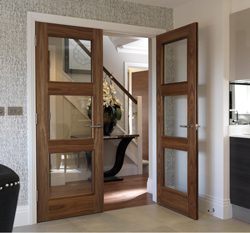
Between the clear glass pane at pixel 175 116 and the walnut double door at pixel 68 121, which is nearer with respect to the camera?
the walnut double door at pixel 68 121

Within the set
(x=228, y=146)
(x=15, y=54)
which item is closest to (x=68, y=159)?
(x=15, y=54)

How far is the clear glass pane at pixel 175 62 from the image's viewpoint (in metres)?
4.07

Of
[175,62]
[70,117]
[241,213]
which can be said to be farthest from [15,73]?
[241,213]

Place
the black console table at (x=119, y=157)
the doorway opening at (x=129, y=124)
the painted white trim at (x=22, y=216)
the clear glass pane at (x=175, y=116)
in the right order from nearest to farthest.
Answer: the painted white trim at (x=22, y=216), the clear glass pane at (x=175, y=116), the doorway opening at (x=129, y=124), the black console table at (x=119, y=157)

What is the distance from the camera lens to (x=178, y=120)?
419cm

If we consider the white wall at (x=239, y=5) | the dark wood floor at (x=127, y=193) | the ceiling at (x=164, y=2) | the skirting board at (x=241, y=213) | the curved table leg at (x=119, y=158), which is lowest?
the dark wood floor at (x=127, y=193)

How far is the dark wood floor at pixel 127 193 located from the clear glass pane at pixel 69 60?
160cm

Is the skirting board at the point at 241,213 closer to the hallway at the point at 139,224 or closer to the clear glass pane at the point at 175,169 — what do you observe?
the hallway at the point at 139,224

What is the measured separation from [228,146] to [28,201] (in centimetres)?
214

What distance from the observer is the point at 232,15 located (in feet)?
12.3

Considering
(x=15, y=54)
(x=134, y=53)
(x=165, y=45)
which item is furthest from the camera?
(x=134, y=53)

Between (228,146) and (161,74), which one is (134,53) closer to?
(161,74)

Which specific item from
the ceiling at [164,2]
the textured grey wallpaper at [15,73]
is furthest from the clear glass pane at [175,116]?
the textured grey wallpaper at [15,73]

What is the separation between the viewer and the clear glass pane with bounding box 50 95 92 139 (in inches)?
147
